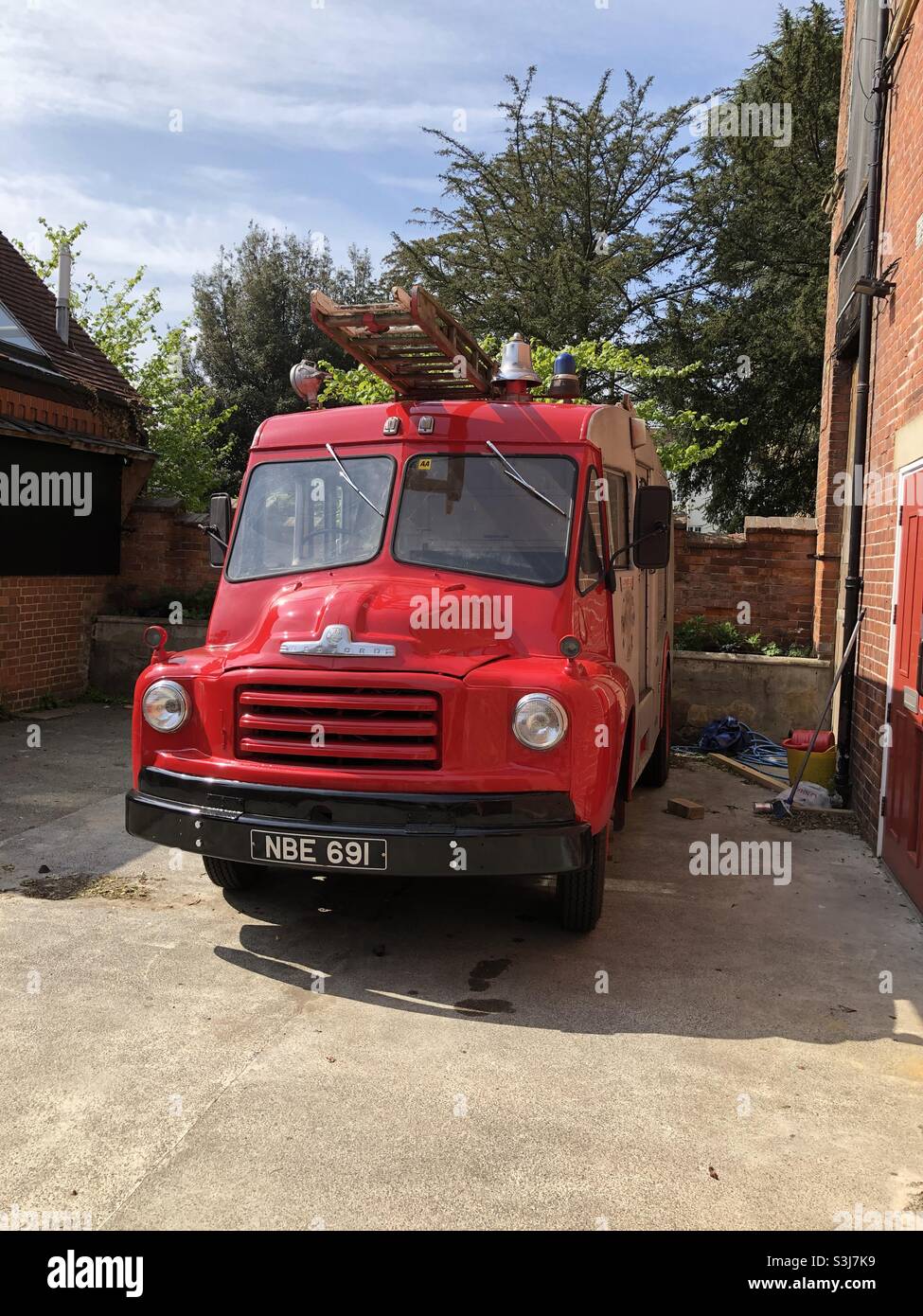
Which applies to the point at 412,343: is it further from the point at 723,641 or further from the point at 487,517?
the point at 723,641

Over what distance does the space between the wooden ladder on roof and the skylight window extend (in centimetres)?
697

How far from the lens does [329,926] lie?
4977mm

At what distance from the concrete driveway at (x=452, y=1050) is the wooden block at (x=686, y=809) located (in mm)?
1220

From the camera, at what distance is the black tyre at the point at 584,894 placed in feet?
15.4

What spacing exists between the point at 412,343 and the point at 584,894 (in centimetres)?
301

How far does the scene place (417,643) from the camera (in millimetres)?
4559

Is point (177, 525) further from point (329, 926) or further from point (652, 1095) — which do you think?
point (652, 1095)

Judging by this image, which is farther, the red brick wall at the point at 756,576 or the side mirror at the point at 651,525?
the red brick wall at the point at 756,576

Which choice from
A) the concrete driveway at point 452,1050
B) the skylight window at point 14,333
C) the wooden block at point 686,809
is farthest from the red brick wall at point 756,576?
the skylight window at point 14,333

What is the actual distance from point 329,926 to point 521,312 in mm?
17440

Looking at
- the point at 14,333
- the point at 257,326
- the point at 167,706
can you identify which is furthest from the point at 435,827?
the point at 257,326

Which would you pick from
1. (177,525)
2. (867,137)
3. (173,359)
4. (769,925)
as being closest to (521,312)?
(173,359)

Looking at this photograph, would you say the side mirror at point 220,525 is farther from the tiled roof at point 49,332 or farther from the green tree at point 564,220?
the green tree at point 564,220

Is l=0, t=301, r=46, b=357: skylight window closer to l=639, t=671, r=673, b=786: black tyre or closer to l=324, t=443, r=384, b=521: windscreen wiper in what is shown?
l=324, t=443, r=384, b=521: windscreen wiper
